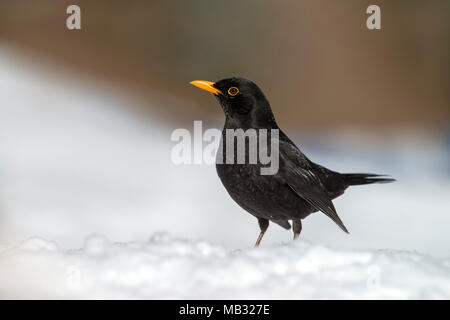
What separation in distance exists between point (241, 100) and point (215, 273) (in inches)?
36.2

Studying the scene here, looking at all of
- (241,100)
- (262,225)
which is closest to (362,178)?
→ (262,225)

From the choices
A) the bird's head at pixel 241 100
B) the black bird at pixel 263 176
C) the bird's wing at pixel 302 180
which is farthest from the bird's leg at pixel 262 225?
the bird's head at pixel 241 100

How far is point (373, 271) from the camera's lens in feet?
6.90

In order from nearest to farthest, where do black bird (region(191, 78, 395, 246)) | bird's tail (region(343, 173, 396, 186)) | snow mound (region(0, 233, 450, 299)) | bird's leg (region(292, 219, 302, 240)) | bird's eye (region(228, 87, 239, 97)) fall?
snow mound (region(0, 233, 450, 299))
black bird (region(191, 78, 395, 246))
bird's eye (region(228, 87, 239, 97))
bird's leg (region(292, 219, 302, 240))
bird's tail (region(343, 173, 396, 186))

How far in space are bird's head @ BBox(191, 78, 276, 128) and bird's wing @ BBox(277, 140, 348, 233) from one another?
0.61 feet

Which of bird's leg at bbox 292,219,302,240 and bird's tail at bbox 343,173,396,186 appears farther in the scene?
bird's tail at bbox 343,173,396,186

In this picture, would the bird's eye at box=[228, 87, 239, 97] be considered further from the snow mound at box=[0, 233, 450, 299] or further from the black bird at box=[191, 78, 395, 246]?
the snow mound at box=[0, 233, 450, 299]

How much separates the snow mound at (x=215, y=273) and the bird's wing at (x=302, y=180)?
0.25 m

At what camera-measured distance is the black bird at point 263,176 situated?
2.38 metres

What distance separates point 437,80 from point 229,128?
4.56 ft

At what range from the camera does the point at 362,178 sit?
9.34ft

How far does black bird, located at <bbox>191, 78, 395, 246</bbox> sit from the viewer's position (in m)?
2.38

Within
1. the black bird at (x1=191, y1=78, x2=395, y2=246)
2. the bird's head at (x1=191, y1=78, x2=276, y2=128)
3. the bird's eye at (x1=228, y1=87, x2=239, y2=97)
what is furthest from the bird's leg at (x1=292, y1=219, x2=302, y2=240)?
the bird's eye at (x1=228, y1=87, x2=239, y2=97)
